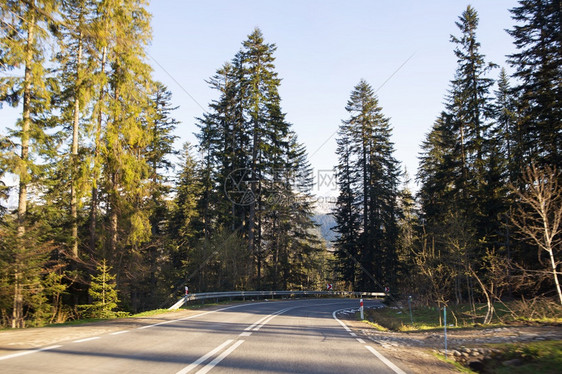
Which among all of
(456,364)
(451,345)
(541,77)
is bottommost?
(451,345)

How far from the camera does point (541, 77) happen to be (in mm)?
21297

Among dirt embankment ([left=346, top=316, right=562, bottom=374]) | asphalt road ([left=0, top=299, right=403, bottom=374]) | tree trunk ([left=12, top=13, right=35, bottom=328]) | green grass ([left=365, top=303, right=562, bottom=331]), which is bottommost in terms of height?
green grass ([left=365, top=303, right=562, bottom=331])

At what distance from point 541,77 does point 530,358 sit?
19.8m

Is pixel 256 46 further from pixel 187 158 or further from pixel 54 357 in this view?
pixel 54 357

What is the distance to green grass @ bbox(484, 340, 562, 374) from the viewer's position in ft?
22.2

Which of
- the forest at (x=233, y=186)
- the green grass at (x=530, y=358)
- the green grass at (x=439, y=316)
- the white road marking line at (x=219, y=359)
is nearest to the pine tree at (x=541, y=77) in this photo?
the forest at (x=233, y=186)

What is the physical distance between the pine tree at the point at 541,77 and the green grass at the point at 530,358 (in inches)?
564

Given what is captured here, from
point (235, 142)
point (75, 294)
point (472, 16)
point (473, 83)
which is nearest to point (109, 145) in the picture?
point (75, 294)

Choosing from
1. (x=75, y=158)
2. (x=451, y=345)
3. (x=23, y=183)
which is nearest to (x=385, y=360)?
(x=451, y=345)

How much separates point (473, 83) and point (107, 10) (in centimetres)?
2468

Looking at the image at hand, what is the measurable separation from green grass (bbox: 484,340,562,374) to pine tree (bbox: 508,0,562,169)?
14323mm

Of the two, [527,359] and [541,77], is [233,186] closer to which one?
[541,77]

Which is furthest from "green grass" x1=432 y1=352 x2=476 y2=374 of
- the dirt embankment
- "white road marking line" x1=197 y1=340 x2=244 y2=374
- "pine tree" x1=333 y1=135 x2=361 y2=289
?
"pine tree" x1=333 y1=135 x2=361 y2=289

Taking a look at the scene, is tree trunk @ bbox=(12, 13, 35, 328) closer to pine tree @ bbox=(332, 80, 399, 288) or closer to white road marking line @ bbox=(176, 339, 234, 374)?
white road marking line @ bbox=(176, 339, 234, 374)
